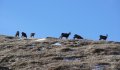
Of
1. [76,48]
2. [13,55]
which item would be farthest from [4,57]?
[76,48]

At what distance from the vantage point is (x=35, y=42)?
51344mm

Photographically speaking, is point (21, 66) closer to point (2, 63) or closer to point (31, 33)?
point (2, 63)

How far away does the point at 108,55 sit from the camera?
137 ft

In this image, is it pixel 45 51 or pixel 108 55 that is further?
pixel 45 51

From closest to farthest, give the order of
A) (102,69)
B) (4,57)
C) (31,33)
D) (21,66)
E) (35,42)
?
1. (102,69)
2. (21,66)
3. (4,57)
4. (35,42)
5. (31,33)

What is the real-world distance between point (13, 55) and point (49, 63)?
557 centimetres

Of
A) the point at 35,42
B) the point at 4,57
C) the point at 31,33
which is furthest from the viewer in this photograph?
the point at 31,33

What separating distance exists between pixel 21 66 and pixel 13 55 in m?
4.54

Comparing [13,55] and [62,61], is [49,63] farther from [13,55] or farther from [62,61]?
[13,55]

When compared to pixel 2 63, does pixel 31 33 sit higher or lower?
higher

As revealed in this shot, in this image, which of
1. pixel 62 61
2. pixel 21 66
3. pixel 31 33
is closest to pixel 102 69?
pixel 62 61

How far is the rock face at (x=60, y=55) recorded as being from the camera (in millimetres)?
38656

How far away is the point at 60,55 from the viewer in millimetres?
43125

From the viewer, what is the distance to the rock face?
38656 mm
